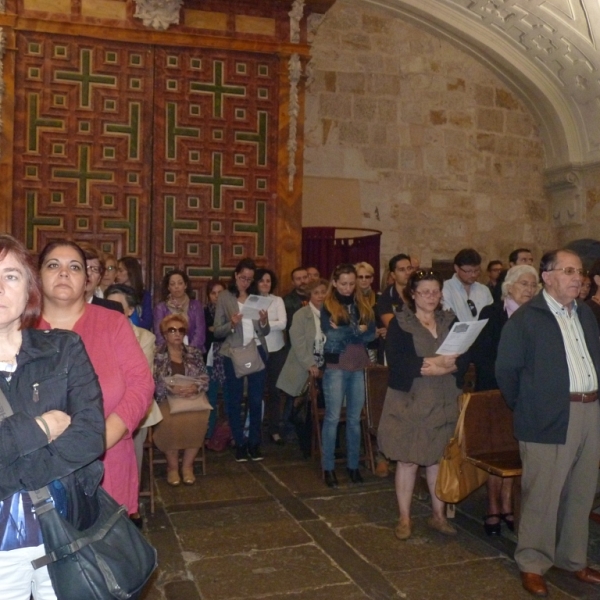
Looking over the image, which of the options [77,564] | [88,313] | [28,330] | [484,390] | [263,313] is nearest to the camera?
[77,564]

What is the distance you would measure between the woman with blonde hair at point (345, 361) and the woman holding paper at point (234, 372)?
827mm

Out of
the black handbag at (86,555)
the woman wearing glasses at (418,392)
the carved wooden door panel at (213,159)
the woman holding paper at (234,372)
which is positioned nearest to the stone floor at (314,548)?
the woman wearing glasses at (418,392)

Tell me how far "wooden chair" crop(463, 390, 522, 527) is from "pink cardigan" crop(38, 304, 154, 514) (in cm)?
207

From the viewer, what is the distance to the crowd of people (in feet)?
6.14

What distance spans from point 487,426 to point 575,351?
0.81 metres

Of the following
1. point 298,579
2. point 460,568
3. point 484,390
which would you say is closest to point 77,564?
point 298,579

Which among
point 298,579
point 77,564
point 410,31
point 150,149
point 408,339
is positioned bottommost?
point 298,579

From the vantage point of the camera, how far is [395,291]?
6051 millimetres

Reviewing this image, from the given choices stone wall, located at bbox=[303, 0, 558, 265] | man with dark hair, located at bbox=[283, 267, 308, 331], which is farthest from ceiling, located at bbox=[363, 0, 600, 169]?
man with dark hair, located at bbox=[283, 267, 308, 331]

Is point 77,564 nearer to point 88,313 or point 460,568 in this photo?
point 88,313

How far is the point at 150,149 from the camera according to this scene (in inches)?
271

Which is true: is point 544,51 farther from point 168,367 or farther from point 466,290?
point 168,367

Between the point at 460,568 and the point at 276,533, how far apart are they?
110 centimetres

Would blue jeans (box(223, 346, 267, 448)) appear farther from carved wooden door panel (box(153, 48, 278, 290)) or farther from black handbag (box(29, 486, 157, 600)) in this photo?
black handbag (box(29, 486, 157, 600))
